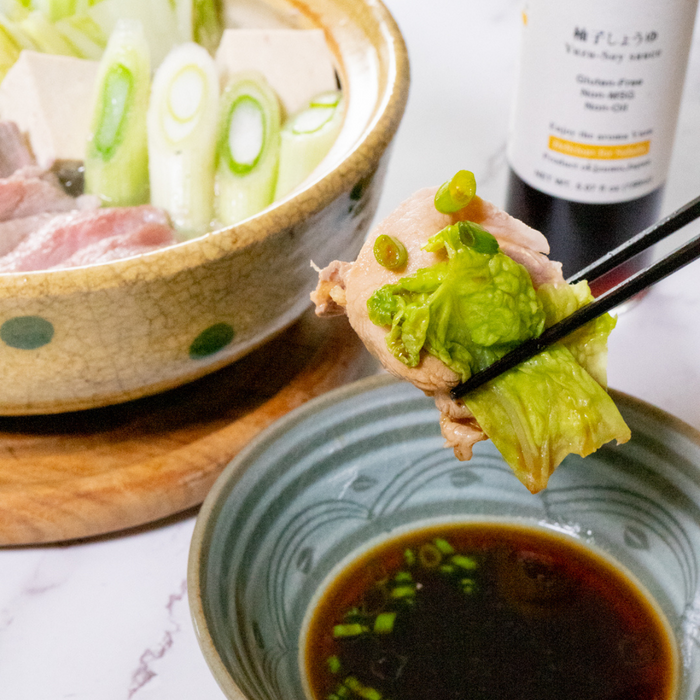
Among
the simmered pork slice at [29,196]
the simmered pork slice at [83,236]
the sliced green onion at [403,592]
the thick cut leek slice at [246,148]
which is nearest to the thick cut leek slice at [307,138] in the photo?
the thick cut leek slice at [246,148]

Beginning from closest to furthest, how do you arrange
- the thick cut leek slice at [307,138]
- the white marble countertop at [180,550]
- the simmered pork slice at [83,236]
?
the white marble countertop at [180,550] → the simmered pork slice at [83,236] → the thick cut leek slice at [307,138]

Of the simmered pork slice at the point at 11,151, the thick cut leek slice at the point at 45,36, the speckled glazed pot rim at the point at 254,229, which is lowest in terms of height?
the simmered pork slice at the point at 11,151

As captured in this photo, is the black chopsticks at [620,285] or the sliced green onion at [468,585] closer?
the black chopsticks at [620,285]

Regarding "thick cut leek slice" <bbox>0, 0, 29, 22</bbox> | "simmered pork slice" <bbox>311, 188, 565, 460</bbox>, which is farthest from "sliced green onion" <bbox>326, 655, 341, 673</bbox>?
"thick cut leek slice" <bbox>0, 0, 29, 22</bbox>

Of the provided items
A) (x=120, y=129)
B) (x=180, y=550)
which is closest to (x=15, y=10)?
(x=120, y=129)

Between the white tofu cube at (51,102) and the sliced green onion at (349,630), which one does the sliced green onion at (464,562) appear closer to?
the sliced green onion at (349,630)

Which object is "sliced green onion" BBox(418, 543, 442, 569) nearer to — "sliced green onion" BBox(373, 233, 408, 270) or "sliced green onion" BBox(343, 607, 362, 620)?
"sliced green onion" BBox(343, 607, 362, 620)

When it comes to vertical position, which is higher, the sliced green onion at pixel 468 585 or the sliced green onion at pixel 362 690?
the sliced green onion at pixel 468 585

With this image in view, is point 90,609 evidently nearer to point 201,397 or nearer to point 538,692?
point 201,397

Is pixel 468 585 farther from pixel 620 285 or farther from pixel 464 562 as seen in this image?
pixel 620 285
